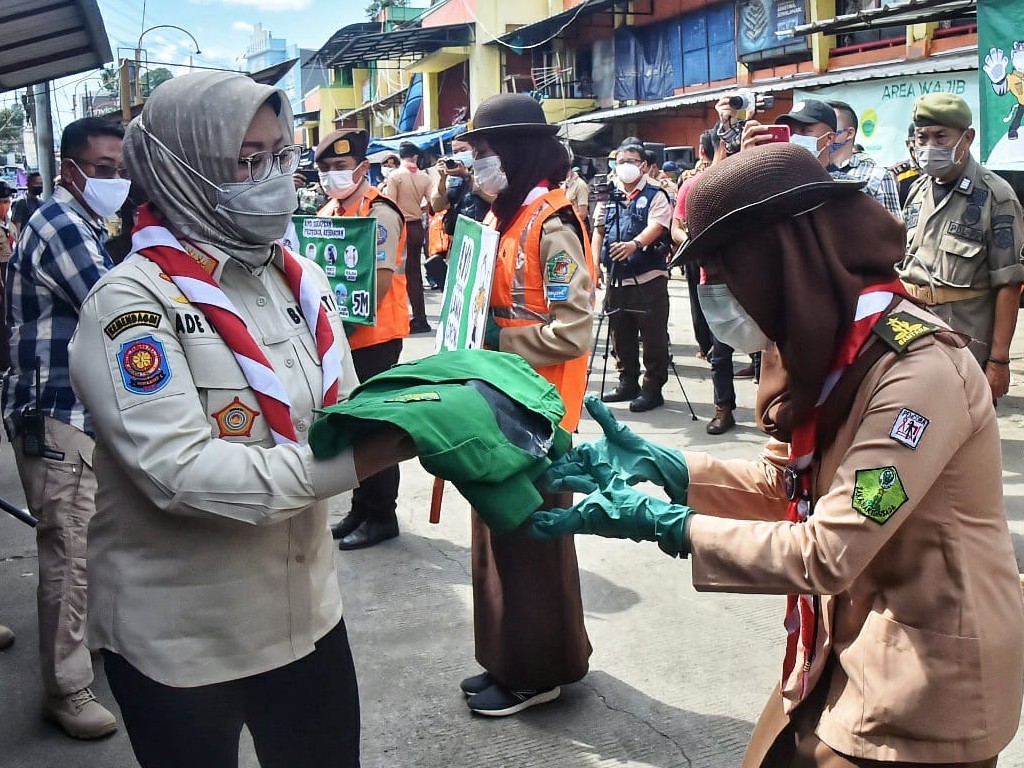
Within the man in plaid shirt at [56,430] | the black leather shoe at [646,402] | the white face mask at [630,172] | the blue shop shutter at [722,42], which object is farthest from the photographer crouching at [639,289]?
the blue shop shutter at [722,42]

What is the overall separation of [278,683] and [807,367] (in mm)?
1176

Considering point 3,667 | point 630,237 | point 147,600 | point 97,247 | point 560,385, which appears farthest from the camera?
point 630,237

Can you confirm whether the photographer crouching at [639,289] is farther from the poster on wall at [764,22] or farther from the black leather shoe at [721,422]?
the poster on wall at [764,22]

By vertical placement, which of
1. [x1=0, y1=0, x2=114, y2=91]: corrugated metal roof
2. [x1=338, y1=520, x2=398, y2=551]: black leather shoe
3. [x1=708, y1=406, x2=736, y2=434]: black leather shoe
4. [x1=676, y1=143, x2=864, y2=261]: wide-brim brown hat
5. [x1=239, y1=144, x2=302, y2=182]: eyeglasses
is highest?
[x1=0, y1=0, x2=114, y2=91]: corrugated metal roof

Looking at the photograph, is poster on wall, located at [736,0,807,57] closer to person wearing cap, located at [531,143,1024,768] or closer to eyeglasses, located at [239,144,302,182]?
eyeglasses, located at [239,144,302,182]

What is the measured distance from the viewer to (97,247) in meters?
3.28

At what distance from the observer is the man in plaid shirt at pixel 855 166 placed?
5.25 metres

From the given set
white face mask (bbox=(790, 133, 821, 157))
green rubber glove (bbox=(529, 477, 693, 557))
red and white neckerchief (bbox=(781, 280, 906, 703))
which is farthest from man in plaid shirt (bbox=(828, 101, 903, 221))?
green rubber glove (bbox=(529, 477, 693, 557))

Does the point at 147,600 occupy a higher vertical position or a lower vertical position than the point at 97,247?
lower

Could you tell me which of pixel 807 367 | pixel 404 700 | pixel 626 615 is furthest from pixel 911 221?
pixel 807 367

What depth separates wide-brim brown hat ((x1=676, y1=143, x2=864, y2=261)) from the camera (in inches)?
63.9

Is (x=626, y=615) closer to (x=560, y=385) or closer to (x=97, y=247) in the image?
(x=560, y=385)

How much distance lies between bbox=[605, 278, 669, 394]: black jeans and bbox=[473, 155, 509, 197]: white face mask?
13.7 ft

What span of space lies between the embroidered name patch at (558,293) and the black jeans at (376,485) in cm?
172
